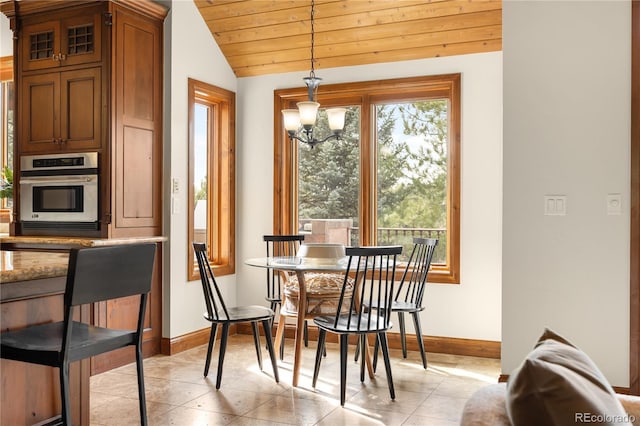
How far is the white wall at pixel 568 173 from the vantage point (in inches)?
130

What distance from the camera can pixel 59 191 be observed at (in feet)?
14.3

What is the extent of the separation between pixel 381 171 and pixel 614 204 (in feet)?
6.97

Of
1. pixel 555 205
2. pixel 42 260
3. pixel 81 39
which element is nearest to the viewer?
pixel 42 260

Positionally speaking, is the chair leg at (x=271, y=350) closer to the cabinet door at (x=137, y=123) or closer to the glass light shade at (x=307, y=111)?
the cabinet door at (x=137, y=123)

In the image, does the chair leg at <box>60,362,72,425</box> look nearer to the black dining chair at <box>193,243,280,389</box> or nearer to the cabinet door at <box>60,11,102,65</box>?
the black dining chair at <box>193,243,280,389</box>

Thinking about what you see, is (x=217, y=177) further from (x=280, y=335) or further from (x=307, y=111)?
(x=307, y=111)

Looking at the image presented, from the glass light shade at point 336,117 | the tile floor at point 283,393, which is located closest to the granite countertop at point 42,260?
the tile floor at point 283,393

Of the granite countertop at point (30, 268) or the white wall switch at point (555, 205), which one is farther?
the white wall switch at point (555, 205)

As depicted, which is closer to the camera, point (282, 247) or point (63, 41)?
point (63, 41)

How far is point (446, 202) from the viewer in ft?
15.8

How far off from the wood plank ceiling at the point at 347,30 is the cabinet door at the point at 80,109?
1.20 meters

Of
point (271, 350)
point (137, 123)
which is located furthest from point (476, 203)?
point (137, 123)

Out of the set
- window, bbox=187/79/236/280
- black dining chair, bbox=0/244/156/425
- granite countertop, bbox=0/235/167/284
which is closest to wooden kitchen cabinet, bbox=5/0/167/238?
granite countertop, bbox=0/235/167/284

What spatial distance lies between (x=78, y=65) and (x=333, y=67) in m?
2.07
